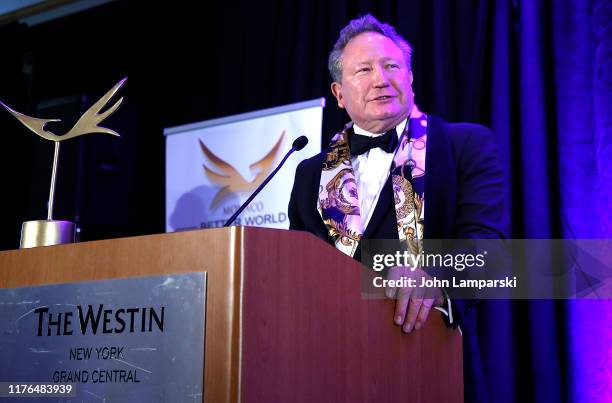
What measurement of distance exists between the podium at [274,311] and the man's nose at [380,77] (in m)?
1.13

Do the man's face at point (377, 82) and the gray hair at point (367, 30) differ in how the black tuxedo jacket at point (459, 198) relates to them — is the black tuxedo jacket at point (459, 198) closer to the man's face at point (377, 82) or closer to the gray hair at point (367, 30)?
the man's face at point (377, 82)

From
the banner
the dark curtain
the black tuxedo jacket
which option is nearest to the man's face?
the black tuxedo jacket

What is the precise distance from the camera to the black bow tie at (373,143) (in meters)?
2.60

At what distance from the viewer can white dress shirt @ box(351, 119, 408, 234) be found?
8.34 feet

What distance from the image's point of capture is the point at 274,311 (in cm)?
136

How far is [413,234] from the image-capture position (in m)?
2.25

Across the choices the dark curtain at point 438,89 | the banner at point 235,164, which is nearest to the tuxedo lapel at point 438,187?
the dark curtain at point 438,89

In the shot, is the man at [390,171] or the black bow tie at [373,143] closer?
the man at [390,171]

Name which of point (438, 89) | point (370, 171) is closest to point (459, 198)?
point (370, 171)

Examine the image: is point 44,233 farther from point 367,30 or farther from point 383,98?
point 367,30

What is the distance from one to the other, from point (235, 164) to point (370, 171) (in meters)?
1.29

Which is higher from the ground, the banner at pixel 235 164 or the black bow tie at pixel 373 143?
the banner at pixel 235 164

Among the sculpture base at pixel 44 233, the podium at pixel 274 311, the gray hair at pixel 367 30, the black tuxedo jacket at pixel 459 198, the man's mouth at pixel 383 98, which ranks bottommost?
the podium at pixel 274 311

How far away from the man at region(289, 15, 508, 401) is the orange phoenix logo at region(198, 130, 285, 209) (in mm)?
926
